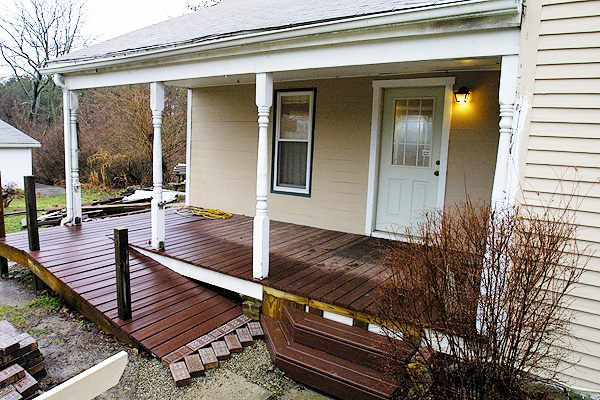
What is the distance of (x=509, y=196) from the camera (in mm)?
3072

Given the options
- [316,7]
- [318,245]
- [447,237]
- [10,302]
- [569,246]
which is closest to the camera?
[447,237]

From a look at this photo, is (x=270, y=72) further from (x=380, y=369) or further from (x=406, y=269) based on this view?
(x=380, y=369)

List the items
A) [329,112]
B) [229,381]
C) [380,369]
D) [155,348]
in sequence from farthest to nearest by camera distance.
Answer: [329,112] → [155,348] → [229,381] → [380,369]

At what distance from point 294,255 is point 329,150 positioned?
203 cm

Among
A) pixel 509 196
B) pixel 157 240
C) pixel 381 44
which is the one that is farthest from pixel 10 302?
pixel 509 196

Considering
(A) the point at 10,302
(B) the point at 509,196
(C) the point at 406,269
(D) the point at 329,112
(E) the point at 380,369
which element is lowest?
(A) the point at 10,302

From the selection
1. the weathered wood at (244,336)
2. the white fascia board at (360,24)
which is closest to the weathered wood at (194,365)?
the weathered wood at (244,336)

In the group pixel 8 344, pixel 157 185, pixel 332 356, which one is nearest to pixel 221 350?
pixel 332 356

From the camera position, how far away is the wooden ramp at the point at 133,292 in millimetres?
3795

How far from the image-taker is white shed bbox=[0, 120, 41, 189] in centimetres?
1669

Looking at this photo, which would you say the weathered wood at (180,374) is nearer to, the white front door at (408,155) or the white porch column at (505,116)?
the white porch column at (505,116)

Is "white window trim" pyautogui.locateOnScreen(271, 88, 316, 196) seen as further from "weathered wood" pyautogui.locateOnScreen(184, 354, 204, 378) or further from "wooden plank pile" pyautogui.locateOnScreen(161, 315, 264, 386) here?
"weathered wood" pyautogui.locateOnScreen(184, 354, 204, 378)

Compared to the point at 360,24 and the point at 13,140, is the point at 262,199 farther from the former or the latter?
the point at 13,140

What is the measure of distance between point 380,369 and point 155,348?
1.95m
